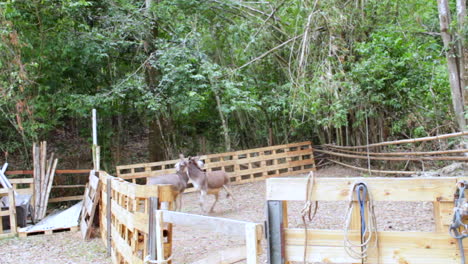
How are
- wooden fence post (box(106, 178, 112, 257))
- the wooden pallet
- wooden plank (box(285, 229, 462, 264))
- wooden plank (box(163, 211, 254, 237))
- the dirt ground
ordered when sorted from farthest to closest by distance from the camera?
the wooden pallet < wooden fence post (box(106, 178, 112, 257)) < the dirt ground < wooden plank (box(163, 211, 254, 237)) < wooden plank (box(285, 229, 462, 264))

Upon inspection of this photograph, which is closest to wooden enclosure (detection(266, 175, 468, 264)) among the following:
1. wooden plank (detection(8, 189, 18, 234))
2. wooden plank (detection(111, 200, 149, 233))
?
wooden plank (detection(111, 200, 149, 233))

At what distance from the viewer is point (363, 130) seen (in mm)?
12547

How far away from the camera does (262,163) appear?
45.2 feet

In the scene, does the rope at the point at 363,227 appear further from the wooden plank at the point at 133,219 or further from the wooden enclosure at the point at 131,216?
the wooden plank at the point at 133,219

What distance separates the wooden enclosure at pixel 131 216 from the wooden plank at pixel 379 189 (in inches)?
56.3

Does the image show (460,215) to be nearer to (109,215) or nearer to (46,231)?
(109,215)

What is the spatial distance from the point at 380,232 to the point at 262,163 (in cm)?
1105

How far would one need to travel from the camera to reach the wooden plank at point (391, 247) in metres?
2.59

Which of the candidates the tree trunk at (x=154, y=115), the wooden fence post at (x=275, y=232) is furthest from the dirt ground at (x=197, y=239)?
the tree trunk at (x=154, y=115)

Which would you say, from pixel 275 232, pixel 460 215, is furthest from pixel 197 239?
pixel 460 215

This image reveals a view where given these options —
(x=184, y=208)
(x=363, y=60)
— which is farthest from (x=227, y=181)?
(x=363, y=60)

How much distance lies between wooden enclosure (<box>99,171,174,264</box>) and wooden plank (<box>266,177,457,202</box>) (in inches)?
56.3

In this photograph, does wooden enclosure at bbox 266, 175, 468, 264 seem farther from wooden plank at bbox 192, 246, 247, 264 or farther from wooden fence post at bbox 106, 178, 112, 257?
wooden fence post at bbox 106, 178, 112, 257

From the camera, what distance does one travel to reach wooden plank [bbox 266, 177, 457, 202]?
2.60m
